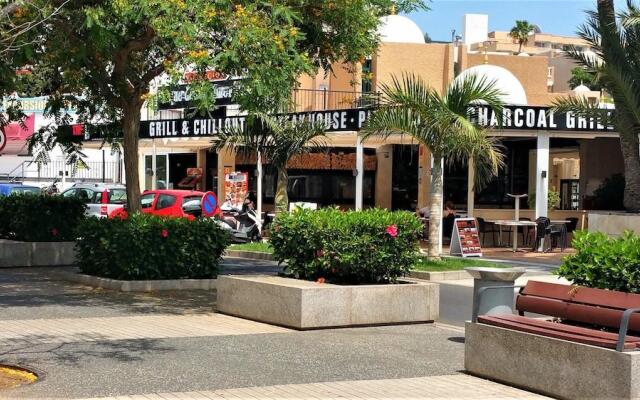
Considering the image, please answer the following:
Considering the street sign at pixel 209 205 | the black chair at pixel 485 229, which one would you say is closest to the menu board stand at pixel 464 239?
the black chair at pixel 485 229

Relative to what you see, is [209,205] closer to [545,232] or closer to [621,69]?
[545,232]

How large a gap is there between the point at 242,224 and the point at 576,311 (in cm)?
1861

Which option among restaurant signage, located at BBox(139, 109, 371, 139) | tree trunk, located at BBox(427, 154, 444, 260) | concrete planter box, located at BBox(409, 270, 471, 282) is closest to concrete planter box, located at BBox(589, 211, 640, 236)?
tree trunk, located at BBox(427, 154, 444, 260)

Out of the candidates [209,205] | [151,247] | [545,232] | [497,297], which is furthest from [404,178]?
[497,297]

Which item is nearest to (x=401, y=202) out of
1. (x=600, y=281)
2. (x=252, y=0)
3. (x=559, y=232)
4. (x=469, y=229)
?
(x=559, y=232)

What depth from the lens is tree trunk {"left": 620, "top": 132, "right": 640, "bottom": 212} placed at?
69.3 feet

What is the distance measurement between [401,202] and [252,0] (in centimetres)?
2281

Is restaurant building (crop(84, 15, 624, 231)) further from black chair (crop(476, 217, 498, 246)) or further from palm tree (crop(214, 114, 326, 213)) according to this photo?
palm tree (crop(214, 114, 326, 213))

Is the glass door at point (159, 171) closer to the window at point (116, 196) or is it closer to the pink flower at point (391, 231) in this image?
the window at point (116, 196)

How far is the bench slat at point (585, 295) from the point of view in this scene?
8102 mm

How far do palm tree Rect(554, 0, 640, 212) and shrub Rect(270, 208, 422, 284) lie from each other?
29.7 ft

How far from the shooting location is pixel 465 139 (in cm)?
1934

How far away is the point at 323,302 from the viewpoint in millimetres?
11352

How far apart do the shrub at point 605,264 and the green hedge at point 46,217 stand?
42.4 feet
